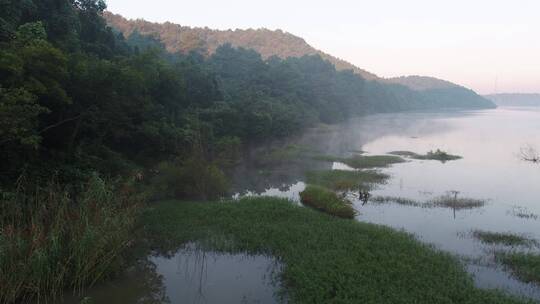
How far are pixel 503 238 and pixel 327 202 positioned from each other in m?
9.02

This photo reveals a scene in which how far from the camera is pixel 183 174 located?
2489 cm

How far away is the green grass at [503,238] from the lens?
18.4m

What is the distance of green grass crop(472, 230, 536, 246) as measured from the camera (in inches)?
725

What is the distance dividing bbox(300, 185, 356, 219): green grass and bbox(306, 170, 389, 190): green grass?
4.46 meters

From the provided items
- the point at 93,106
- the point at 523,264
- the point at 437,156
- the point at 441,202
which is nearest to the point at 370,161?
the point at 437,156

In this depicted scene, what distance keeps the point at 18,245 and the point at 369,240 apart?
1267 centimetres

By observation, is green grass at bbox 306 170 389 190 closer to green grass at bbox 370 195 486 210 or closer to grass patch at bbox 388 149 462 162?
green grass at bbox 370 195 486 210

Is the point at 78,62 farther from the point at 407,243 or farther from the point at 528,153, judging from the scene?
the point at 528,153

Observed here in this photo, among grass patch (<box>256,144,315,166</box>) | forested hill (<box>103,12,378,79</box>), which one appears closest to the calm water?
grass patch (<box>256,144,315,166</box>)

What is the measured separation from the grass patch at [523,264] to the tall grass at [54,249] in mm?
14658

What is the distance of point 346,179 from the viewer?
31875 mm

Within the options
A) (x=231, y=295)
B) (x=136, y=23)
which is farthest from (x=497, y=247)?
(x=136, y=23)

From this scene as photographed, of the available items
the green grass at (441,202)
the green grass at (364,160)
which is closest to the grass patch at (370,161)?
the green grass at (364,160)

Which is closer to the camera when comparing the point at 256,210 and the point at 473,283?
the point at 473,283
